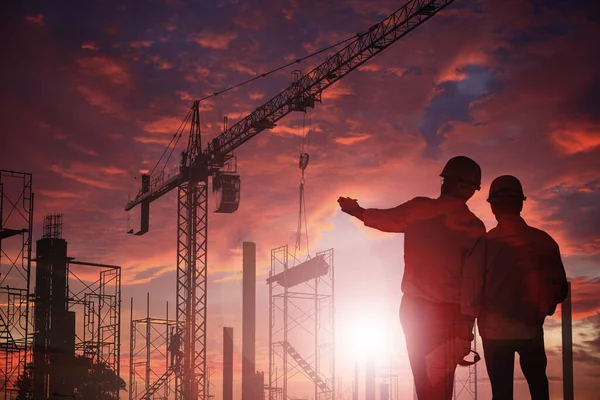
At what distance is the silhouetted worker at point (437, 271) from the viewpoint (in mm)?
6059

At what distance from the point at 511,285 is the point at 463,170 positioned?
101cm

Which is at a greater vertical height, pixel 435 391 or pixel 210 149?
pixel 210 149

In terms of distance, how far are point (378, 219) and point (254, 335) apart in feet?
147

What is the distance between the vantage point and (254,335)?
164 feet

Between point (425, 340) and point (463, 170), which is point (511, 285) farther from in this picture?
point (463, 170)

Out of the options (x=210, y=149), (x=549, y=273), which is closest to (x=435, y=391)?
(x=549, y=273)

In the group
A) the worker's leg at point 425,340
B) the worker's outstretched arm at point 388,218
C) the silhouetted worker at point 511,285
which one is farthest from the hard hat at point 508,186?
the worker's leg at point 425,340

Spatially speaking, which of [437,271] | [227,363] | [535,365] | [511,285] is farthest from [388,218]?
[227,363]

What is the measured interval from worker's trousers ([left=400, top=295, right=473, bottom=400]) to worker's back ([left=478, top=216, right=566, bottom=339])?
1.03 ft

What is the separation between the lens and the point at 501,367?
637 centimetres

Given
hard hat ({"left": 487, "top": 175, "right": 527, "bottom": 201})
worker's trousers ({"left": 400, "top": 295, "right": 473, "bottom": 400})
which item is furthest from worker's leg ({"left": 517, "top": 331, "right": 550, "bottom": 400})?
hard hat ({"left": 487, "top": 175, "right": 527, "bottom": 201})

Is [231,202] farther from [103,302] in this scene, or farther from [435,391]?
[435,391]

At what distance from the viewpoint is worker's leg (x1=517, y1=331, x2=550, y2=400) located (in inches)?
251

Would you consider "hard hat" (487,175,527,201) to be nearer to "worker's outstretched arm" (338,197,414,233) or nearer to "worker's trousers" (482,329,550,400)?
"worker's outstretched arm" (338,197,414,233)
